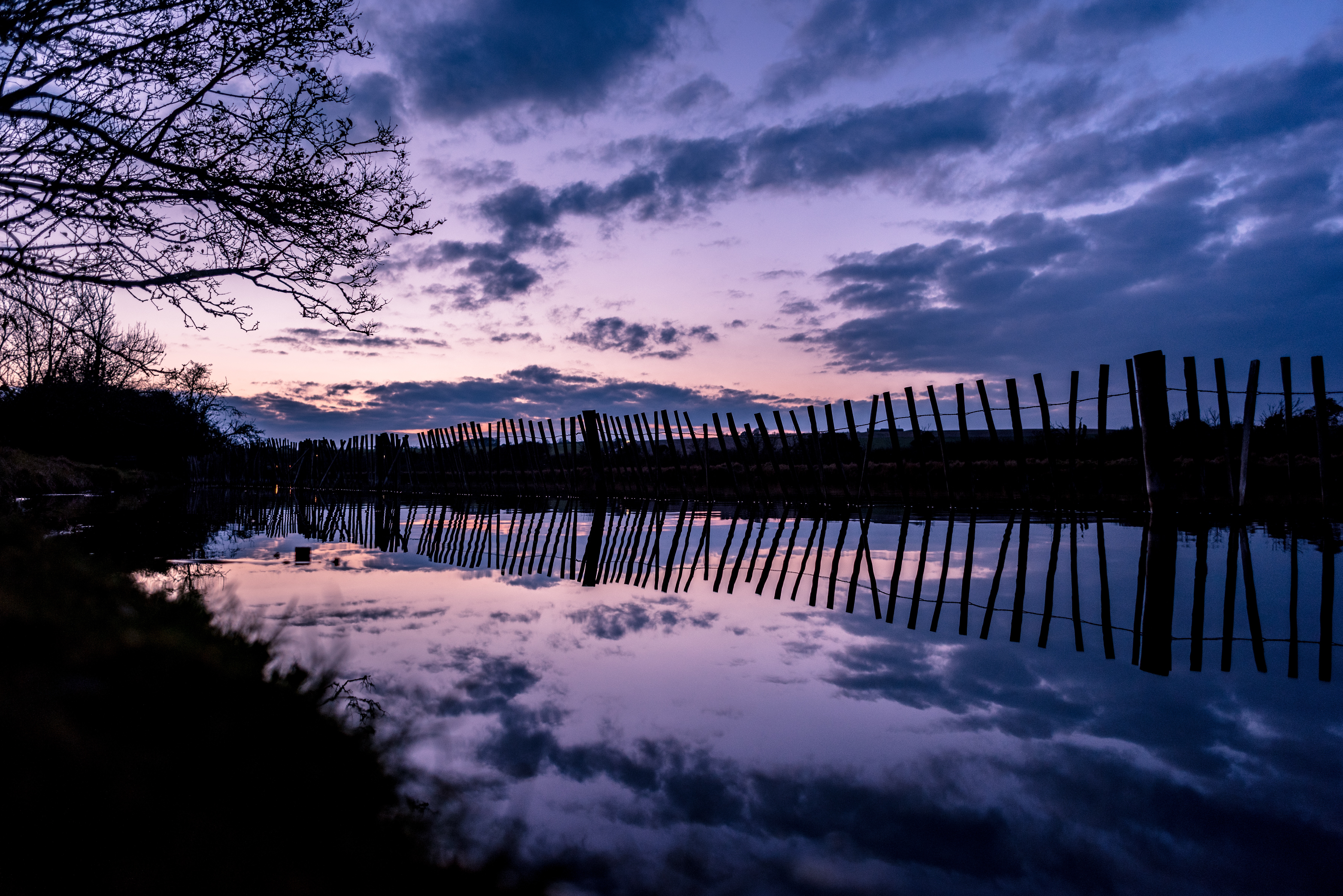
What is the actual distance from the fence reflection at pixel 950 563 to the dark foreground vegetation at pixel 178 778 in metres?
3.55

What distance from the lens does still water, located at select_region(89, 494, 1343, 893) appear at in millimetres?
1878

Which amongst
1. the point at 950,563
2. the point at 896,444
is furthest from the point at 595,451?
the point at 950,563

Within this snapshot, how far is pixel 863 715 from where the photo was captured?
114 inches

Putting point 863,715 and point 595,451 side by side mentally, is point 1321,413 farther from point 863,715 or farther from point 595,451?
point 595,451

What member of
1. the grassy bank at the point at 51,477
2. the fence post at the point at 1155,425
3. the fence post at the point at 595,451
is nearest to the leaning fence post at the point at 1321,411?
the fence post at the point at 1155,425

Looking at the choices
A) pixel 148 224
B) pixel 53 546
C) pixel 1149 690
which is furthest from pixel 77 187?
pixel 1149 690

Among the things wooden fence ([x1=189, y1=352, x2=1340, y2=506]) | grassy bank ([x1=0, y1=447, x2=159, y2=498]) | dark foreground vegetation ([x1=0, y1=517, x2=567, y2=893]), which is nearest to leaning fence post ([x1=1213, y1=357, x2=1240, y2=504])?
wooden fence ([x1=189, y1=352, x2=1340, y2=506])

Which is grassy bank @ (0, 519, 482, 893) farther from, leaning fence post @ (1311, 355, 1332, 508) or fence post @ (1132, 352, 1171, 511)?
leaning fence post @ (1311, 355, 1332, 508)

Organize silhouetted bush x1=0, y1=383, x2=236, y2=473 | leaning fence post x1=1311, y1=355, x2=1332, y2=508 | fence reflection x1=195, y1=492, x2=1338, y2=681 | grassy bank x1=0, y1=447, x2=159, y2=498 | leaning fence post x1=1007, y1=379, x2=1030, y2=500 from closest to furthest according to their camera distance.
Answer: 1. fence reflection x1=195, y1=492, x2=1338, y2=681
2. leaning fence post x1=1311, y1=355, x2=1332, y2=508
3. leaning fence post x1=1007, y1=379, x2=1030, y2=500
4. grassy bank x1=0, y1=447, x2=159, y2=498
5. silhouetted bush x1=0, y1=383, x2=236, y2=473

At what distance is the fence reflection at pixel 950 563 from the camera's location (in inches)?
172

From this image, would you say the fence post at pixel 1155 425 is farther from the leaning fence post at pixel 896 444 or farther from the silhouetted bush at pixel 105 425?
the silhouetted bush at pixel 105 425

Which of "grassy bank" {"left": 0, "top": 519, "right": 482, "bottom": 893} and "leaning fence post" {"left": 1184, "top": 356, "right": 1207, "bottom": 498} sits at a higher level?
"leaning fence post" {"left": 1184, "top": 356, "right": 1207, "bottom": 498}

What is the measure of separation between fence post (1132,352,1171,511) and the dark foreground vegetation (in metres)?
10.3

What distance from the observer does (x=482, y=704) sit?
296cm
